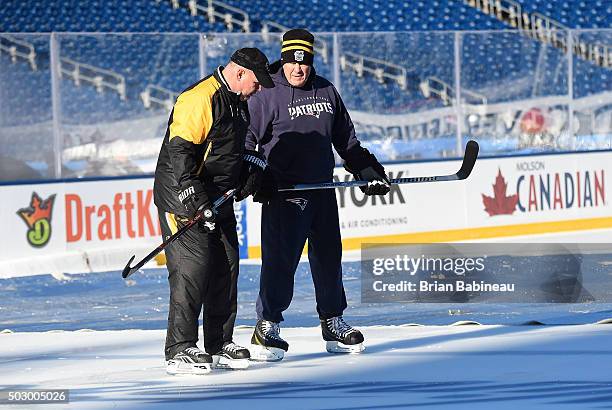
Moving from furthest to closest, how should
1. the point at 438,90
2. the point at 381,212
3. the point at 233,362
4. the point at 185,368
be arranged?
the point at 438,90 → the point at 381,212 → the point at 233,362 → the point at 185,368

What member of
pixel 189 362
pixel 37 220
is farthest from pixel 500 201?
pixel 189 362

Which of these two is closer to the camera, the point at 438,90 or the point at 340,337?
the point at 340,337

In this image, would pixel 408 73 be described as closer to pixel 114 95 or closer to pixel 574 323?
pixel 114 95

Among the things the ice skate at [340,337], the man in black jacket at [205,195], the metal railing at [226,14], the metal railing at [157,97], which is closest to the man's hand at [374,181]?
the ice skate at [340,337]

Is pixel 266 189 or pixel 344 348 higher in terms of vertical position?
pixel 266 189

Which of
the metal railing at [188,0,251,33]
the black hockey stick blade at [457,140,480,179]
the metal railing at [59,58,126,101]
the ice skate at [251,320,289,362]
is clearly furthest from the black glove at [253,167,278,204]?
the metal railing at [188,0,251,33]

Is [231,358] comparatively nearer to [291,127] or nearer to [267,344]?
[267,344]

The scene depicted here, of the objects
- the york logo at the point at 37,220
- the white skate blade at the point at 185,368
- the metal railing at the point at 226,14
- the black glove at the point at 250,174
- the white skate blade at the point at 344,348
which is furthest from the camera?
the metal railing at the point at 226,14

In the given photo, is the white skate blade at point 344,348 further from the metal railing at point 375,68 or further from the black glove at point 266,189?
the metal railing at point 375,68

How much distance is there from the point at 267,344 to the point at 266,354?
0.05 m

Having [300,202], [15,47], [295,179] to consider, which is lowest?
[300,202]

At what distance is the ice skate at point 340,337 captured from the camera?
6152 millimetres

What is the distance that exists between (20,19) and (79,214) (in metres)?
7.31

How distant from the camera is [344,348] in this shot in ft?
20.2
